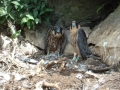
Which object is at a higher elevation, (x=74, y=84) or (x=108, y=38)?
(x=108, y=38)

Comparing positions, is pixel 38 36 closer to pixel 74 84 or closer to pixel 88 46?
pixel 88 46

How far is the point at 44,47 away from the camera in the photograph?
6922 mm

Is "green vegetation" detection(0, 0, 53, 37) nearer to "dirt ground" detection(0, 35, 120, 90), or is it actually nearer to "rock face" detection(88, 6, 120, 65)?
"dirt ground" detection(0, 35, 120, 90)

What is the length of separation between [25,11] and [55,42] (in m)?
1.12

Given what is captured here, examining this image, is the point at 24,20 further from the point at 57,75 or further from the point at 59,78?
the point at 59,78

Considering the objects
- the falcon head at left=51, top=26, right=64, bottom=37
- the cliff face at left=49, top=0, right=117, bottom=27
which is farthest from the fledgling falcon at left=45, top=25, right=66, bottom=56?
the cliff face at left=49, top=0, right=117, bottom=27

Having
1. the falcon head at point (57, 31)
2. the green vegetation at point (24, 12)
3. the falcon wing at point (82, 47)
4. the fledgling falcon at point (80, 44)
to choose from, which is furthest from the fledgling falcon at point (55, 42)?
the falcon wing at point (82, 47)

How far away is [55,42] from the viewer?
6734mm

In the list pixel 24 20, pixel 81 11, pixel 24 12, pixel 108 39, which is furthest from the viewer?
pixel 81 11

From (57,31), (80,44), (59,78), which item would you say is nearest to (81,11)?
(57,31)

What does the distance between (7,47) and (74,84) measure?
262 cm

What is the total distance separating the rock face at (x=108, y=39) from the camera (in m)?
5.34

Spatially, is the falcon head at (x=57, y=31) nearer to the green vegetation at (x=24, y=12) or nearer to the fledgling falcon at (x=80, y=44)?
the green vegetation at (x=24, y=12)

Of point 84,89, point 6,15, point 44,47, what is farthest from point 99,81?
point 6,15
